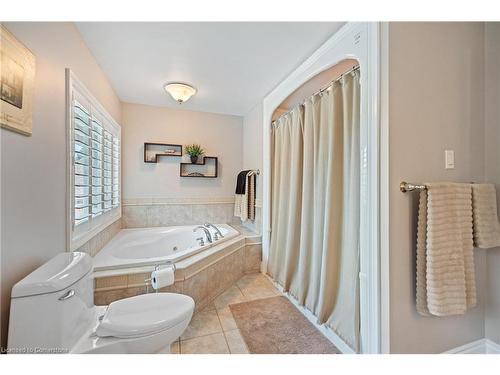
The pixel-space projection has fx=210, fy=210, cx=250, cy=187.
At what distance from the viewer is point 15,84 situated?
3.01 ft

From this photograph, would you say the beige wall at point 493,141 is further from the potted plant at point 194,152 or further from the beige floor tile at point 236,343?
the potted plant at point 194,152

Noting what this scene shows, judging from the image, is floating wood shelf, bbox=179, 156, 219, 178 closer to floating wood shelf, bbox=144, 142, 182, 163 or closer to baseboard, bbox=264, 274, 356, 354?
floating wood shelf, bbox=144, 142, 182, 163

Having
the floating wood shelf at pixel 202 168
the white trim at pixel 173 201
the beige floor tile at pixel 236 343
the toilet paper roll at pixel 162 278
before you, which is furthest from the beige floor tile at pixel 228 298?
the floating wood shelf at pixel 202 168

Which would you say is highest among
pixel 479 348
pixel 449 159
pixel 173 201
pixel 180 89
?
pixel 180 89

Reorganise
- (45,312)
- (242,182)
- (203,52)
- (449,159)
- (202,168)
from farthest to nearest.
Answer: (202,168)
(242,182)
(203,52)
(449,159)
(45,312)

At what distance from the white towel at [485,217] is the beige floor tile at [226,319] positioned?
5.60 ft

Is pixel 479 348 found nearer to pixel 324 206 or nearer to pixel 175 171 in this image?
pixel 324 206

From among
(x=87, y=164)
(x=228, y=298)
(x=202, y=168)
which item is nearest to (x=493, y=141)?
(x=228, y=298)

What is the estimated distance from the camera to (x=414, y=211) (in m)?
1.20

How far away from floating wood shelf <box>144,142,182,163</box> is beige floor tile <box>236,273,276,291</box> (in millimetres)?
1956

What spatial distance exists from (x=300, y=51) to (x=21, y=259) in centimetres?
217

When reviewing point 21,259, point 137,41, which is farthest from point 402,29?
point 21,259

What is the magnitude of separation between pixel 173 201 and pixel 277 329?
86.7 inches

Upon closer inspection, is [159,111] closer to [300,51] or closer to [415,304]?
[300,51]
